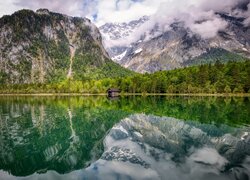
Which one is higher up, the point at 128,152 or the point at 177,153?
the point at 177,153

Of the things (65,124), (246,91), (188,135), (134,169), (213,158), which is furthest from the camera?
(246,91)

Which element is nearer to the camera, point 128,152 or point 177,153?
point 177,153

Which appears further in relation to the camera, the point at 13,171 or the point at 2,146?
the point at 2,146

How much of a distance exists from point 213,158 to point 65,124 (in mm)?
36909

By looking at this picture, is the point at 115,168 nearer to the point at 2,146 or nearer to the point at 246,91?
the point at 2,146

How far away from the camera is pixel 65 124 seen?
63.6 metres

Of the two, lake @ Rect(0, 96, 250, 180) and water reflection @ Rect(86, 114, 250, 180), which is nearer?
water reflection @ Rect(86, 114, 250, 180)

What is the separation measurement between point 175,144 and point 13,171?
20.5 m

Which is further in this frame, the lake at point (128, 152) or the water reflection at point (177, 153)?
the lake at point (128, 152)

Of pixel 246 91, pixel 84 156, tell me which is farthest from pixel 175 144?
pixel 246 91

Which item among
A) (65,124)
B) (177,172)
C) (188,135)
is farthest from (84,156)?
(65,124)

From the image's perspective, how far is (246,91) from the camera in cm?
18788

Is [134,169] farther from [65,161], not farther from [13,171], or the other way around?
[13,171]

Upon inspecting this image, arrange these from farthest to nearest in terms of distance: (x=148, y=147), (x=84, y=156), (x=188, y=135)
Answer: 1. (x=188, y=135)
2. (x=148, y=147)
3. (x=84, y=156)
